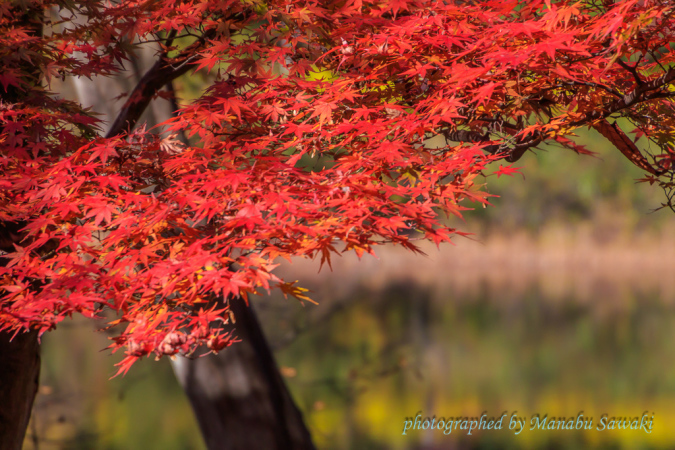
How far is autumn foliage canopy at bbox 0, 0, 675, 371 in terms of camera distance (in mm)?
1996

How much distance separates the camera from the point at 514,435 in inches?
380

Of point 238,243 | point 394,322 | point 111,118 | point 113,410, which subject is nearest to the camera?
point 238,243

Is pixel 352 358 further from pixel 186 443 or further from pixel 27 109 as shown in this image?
pixel 27 109

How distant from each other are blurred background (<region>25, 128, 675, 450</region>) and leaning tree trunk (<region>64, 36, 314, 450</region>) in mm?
1164

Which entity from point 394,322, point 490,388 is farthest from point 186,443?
point 394,322

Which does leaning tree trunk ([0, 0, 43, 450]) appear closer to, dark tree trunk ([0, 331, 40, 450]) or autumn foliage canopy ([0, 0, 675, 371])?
dark tree trunk ([0, 331, 40, 450])

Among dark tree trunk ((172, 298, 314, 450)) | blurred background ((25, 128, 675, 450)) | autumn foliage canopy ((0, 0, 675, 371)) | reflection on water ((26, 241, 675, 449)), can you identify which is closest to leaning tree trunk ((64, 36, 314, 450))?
dark tree trunk ((172, 298, 314, 450))

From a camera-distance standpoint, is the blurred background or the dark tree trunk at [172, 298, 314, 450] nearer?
the dark tree trunk at [172, 298, 314, 450]

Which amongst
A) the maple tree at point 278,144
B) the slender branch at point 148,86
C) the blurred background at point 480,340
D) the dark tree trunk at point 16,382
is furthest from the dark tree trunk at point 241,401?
the maple tree at point 278,144

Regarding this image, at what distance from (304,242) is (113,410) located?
8.80 m

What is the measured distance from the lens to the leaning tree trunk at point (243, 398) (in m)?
4.27

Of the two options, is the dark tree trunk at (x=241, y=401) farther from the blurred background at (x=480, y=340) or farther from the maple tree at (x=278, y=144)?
the maple tree at (x=278, y=144)

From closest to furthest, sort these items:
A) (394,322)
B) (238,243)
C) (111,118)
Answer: (238,243), (111,118), (394,322)

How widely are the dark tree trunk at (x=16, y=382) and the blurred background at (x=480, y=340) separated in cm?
138
